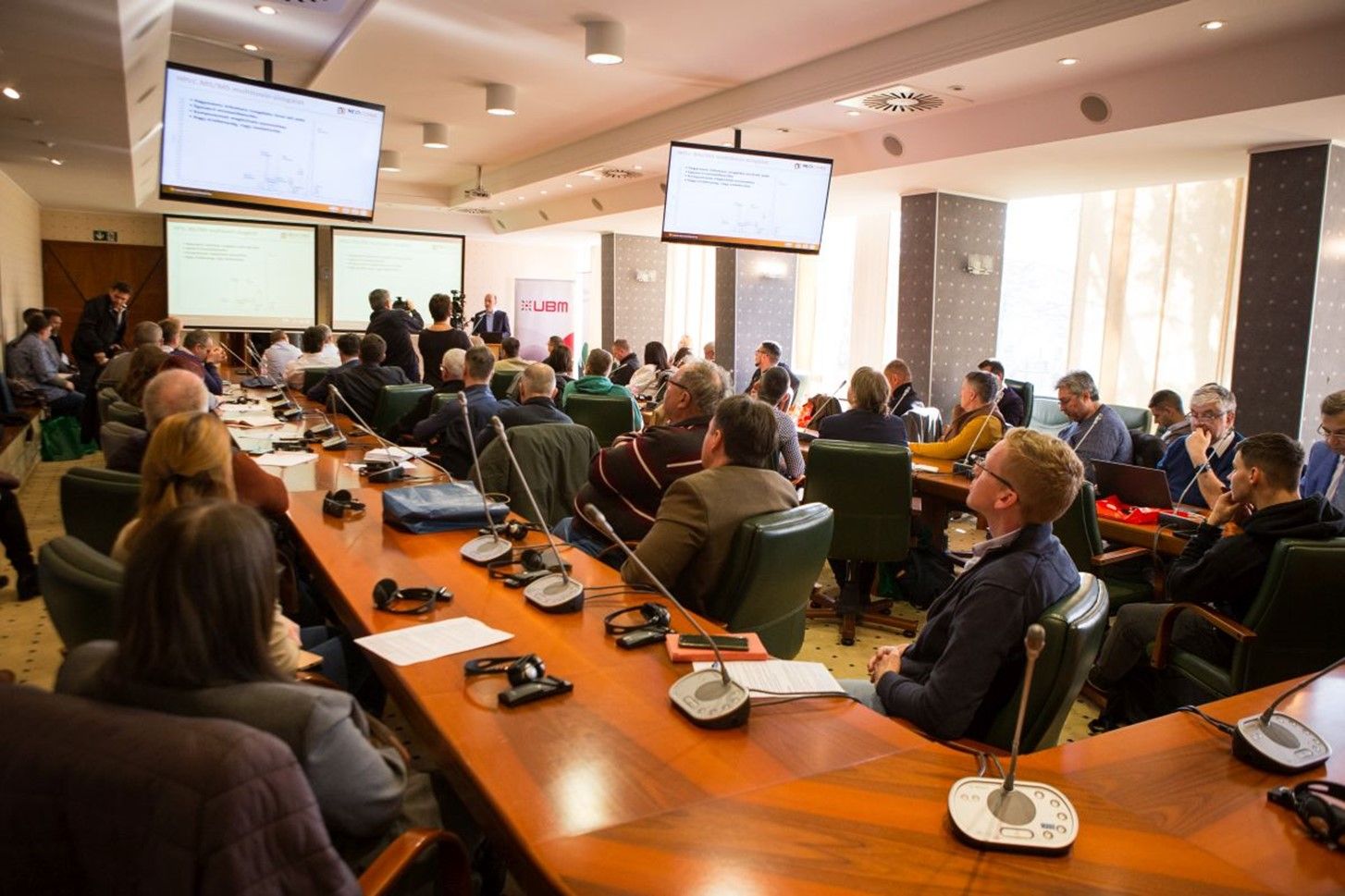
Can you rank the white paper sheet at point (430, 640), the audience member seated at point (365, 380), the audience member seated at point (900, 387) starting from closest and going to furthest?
1. the white paper sheet at point (430, 640)
2. the audience member seated at point (365, 380)
3. the audience member seated at point (900, 387)

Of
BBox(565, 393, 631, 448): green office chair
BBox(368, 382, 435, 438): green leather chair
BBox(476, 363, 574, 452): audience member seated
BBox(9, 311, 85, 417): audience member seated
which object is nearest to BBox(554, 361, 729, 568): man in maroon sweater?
BBox(476, 363, 574, 452): audience member seated

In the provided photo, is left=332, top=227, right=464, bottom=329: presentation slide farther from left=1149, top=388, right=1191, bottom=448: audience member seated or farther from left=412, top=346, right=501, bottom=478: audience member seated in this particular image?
left=1149, top=388, right=1191, bottom=448: audience member seated

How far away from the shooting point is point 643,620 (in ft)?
6.82

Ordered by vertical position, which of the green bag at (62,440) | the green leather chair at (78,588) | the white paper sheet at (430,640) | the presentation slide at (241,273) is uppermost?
the presentation slide at (241,273)

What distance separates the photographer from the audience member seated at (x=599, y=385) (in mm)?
5527

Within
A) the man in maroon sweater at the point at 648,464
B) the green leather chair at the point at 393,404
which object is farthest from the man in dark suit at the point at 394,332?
the man in maroon sweater at the point at 648,464

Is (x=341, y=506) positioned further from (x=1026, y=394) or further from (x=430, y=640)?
→ (x=1026, y=394)

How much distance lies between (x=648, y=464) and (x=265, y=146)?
3.24m

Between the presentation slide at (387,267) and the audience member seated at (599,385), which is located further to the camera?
the presentation slide at (387,267)

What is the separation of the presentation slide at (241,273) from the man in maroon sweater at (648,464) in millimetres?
8202

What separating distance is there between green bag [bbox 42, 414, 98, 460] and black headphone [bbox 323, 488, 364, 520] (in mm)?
5686

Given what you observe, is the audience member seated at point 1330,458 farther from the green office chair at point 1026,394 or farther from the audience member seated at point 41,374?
the audience member seated at point 41,374

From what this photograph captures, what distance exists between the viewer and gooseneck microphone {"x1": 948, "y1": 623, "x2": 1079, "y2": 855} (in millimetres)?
1230

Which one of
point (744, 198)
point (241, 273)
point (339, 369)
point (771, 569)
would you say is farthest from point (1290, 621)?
point (241, 273)
